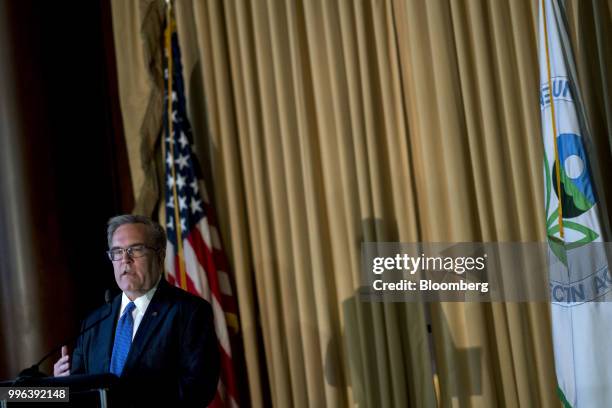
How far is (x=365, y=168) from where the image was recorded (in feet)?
15.4

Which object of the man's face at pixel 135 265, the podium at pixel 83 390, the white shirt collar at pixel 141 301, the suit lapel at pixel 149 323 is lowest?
the podium at pixel 83 390

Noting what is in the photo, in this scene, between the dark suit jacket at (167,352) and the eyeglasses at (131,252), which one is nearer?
the dark suit jacket at (167,352)

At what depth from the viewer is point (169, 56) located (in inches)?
206

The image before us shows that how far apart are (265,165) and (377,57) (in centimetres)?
106

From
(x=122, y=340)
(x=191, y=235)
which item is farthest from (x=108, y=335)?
(x=191, y=235)

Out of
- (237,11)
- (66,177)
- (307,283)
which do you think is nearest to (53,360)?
(66,177)

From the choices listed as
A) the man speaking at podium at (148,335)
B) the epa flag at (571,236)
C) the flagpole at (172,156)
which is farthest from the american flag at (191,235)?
the epa flag at (571,236)

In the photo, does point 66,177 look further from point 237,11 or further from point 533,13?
point 533,13

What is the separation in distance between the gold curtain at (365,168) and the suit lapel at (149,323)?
1738 mm

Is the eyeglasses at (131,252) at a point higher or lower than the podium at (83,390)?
higher

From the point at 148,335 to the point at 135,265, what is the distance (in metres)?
0.33

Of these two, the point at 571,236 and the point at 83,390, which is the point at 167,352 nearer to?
the point at 83,390

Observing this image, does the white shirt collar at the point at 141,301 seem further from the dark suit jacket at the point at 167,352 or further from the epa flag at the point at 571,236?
the epa flag at the point at 571,236

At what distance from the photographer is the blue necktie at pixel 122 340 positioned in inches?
120
